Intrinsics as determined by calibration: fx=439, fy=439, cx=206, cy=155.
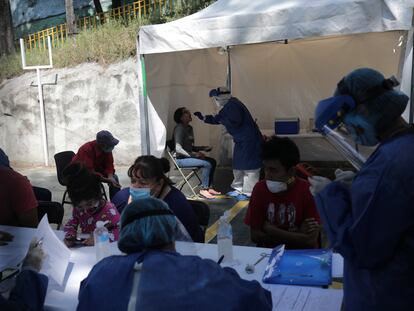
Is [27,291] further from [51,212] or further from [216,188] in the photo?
[216,188]

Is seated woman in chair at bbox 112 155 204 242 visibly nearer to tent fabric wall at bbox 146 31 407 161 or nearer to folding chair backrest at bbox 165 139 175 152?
folding chair backrest at bbox 165 139 175 152

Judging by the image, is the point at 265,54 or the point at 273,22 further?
the point at 265,54

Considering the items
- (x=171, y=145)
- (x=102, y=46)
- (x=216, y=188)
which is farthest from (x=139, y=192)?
Result: (x=102, y=46)

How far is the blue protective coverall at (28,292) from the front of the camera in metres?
1.55

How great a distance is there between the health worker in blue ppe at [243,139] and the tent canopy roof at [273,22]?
49.5 inches

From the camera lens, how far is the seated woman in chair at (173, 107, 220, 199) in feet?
19.5

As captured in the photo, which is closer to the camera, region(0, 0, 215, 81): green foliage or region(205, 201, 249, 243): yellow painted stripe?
region(205, 201, 249, 243): yellow painted stripe

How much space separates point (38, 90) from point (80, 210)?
23.8 feet

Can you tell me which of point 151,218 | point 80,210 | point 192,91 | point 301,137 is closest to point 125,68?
point 192,91

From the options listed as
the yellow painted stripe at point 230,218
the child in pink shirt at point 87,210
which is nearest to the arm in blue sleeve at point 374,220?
the child in pink shirt at point 87,210

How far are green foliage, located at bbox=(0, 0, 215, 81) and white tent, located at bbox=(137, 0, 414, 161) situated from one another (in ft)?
8.28

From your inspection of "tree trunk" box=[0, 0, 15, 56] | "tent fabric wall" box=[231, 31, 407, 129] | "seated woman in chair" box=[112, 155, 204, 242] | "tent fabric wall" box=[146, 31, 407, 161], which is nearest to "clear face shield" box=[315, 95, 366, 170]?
"seated woman in chair" box=[112, 155, 204, 242]

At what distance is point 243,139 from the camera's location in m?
5.73

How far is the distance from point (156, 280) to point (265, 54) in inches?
272
